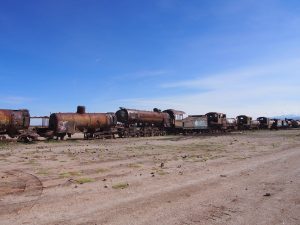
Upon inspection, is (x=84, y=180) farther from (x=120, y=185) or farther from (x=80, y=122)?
(x=80, y=122)

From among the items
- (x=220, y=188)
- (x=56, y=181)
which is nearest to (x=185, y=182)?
(x=220, y=188)

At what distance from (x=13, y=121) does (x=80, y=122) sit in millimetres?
7466

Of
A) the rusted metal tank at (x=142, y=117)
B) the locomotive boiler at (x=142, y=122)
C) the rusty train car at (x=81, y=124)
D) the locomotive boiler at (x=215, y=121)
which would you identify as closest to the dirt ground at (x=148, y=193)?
the rusty train car at (x=81, y=124)

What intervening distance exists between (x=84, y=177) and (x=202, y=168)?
18.7ft

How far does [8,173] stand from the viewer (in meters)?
15.0

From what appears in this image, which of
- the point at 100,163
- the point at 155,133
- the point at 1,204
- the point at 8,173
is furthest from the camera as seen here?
the point at 155,133

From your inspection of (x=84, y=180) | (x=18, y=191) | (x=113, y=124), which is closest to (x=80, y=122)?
(x=113, y=124)

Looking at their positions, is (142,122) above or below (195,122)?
below

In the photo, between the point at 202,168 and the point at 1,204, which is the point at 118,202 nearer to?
the point at 1,204

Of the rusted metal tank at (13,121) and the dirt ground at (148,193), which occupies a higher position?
the rusted metal tank at (13,121)

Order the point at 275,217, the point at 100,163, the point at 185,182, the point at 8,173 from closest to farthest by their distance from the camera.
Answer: the point at 275,217 → the point at 185,182 → the point at 8,173 → the point at 100,163

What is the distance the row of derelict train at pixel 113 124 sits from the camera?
33344mm

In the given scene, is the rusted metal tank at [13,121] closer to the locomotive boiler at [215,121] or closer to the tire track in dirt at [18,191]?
the tire track in dirt at [18,191]

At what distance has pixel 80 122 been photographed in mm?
38625
